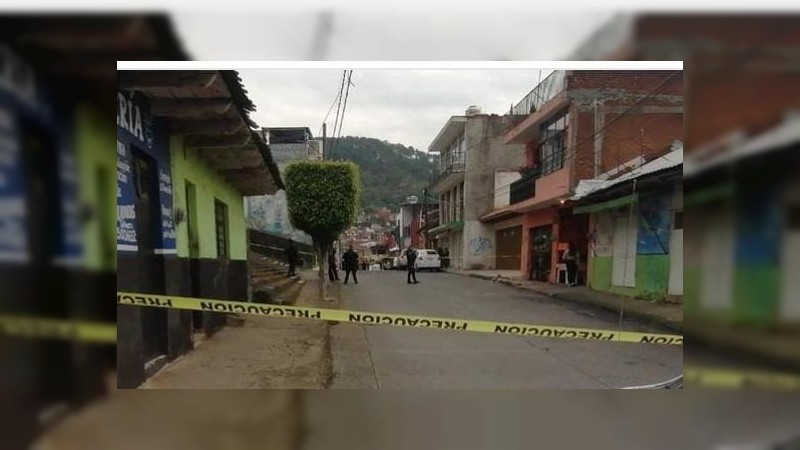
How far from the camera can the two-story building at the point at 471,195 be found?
11.5ft

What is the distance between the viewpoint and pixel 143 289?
9.62 ft

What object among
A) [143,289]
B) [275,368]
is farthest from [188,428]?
[143,289]

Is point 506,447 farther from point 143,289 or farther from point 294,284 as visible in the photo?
point 143,289

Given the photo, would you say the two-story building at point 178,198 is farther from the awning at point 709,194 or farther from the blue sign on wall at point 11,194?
the awning at point 709,194

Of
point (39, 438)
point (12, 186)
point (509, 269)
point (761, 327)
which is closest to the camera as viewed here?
point (12, 186)

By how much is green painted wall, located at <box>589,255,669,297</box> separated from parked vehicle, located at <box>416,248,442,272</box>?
1.05 metres

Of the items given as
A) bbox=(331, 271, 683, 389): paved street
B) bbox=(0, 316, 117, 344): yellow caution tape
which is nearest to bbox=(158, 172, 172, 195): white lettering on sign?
bbox=(0, 316, 117, 344): yellow caution tape

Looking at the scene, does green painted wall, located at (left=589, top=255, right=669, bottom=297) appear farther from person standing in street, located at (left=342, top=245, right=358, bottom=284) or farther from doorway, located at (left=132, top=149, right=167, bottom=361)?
doorway, located at (left=132, top=149, right=167, bottom=361)

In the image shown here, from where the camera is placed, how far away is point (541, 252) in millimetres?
3633

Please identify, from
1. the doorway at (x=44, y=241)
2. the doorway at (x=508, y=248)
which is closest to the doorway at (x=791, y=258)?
the doorway at (x=508, y=248)

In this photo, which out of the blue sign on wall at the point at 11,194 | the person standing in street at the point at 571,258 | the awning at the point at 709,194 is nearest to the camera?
the blue sign on wall at the point at 11,194

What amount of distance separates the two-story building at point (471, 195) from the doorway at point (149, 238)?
1777mm

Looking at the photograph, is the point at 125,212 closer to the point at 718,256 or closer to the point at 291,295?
the point at 291,295

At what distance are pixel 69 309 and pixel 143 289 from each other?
50 cm
